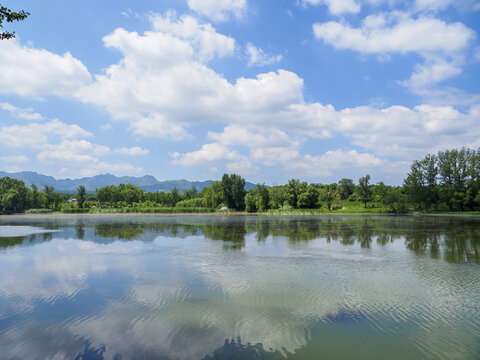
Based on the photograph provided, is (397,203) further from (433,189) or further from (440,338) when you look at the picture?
(440,338)

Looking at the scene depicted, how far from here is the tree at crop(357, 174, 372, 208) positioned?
4371 inches

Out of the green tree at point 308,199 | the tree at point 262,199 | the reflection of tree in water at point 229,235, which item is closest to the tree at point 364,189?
the green tree at point 308,199

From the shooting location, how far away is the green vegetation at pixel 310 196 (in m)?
88.9

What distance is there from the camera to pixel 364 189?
112438 millimetres

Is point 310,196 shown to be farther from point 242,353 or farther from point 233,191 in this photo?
point 242,353

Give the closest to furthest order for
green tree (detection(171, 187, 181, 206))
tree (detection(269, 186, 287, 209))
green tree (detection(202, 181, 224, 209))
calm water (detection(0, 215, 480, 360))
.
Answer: calm water (detection(0, 215, 480, 360))
tree (detection(269, 186, 287, 209))
green tree (detection(202, 181, 224, 209))
green tree (detection(171, 187, 181, 206))

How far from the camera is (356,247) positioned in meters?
25.1

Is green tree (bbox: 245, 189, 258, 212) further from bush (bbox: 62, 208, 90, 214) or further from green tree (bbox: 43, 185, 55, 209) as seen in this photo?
green tree (bbox: 43, 185, 55, 209)

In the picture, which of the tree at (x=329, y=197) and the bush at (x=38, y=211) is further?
the bush at (x=38, y=211)

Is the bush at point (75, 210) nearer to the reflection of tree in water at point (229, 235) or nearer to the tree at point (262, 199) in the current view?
the tree at point (262, 199)

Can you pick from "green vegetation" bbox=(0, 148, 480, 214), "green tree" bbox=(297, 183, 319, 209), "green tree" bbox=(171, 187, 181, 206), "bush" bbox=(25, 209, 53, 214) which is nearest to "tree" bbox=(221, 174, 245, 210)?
"green vegetation" bbox=(0, 148, 480, 214)

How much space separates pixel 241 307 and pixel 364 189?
11262cm

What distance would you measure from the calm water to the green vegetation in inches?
3227

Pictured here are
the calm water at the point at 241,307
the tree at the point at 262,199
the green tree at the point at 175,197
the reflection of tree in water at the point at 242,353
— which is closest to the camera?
the reflection of tree in water at the point at 242,353
